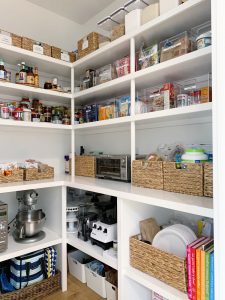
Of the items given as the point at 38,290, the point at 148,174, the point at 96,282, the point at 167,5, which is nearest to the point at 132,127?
the point at 148,174

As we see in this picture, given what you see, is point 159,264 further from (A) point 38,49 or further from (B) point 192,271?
(A) point 38,49

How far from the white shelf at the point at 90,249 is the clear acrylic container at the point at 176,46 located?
1.24 meters

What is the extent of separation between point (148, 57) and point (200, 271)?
1198mm

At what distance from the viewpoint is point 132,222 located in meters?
1.23

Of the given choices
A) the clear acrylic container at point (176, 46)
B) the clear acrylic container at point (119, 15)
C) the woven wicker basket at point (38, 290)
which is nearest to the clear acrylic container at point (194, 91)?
the clear acrylic container at point (176, 46)

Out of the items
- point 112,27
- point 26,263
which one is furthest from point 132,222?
point 112,27

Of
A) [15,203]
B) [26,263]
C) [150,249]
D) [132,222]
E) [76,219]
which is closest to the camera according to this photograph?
[150,249]

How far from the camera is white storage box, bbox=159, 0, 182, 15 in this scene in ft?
3.80

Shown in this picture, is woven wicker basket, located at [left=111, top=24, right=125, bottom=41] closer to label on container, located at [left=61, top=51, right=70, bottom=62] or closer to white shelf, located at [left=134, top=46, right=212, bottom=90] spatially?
white shelf, located at [left=134, top=46, right=212, bottom=90]

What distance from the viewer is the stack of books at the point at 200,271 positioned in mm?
862

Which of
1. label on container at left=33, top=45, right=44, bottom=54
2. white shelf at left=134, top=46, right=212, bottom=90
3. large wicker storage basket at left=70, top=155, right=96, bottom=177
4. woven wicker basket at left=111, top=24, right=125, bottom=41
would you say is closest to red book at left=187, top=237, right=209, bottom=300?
white shelf at left=134, top=46, right=212, bottom=90

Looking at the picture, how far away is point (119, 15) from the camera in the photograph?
1.49 m

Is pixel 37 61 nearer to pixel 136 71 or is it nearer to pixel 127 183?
pixel 136 71

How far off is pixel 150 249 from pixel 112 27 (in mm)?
1511
